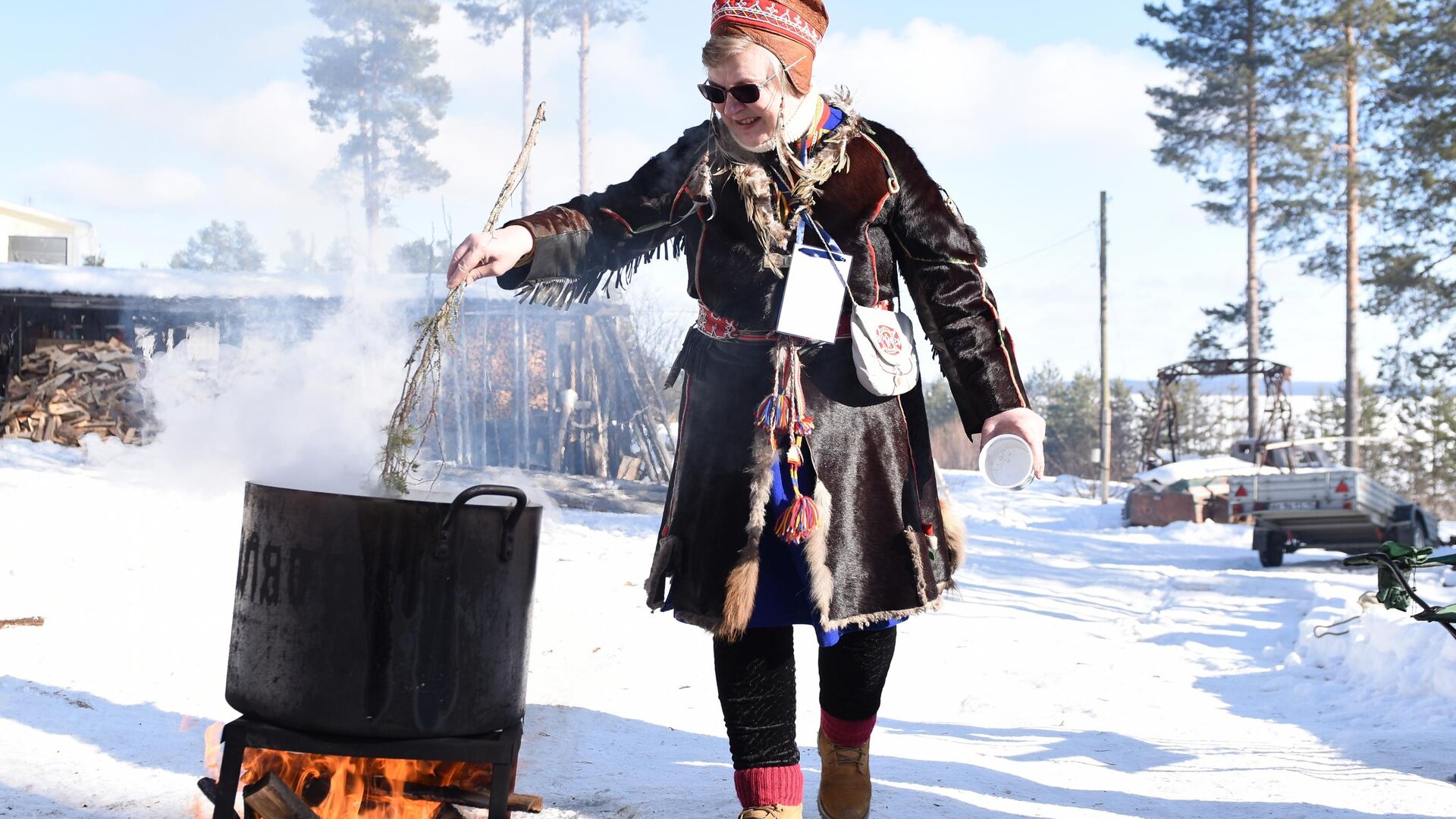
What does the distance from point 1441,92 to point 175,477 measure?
21812mm

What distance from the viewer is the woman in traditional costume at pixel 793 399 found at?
8.00 ft

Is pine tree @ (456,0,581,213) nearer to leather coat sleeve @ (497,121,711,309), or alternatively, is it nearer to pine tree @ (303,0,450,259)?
pine tree @ (303,0,450,259)

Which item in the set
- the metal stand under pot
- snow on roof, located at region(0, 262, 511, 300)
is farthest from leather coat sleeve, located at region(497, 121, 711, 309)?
snow on roof, located at region(0, 262, 511, 300)

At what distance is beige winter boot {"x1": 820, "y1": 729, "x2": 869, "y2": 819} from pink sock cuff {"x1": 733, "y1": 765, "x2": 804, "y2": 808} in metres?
0.18

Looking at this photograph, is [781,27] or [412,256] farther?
[412,256]

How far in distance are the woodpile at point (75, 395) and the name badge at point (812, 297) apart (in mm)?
13934

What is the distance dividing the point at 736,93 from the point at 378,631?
52.5 inches

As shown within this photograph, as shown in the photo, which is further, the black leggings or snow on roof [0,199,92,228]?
snow on roof [0,199,92,228]

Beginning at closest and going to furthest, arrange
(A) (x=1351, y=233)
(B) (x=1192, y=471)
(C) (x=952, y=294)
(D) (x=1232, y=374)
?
(C) (x=952, y=294), (B) (x=1192, y=471), (A) (x=1351, y=233), (D) (x=1232, y=374)

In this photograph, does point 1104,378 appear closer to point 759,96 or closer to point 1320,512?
point 1320,512

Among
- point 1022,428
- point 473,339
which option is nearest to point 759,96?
point 1022,428

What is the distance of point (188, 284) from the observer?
15.4m

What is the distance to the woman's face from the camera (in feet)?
8.00

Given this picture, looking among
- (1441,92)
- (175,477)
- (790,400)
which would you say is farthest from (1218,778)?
(1441,92)
